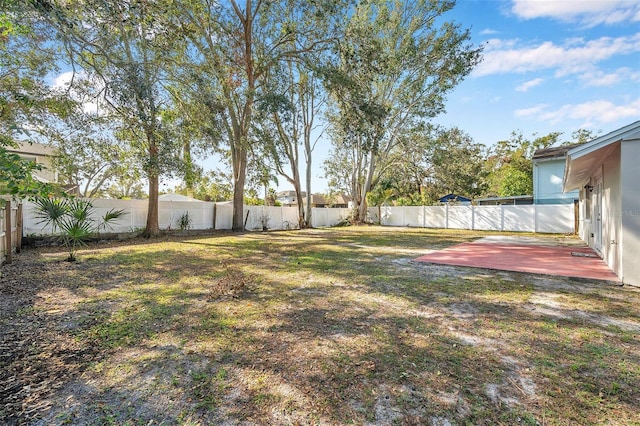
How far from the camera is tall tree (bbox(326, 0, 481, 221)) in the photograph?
9.77 meters

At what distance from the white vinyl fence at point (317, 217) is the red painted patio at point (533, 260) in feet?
23.0

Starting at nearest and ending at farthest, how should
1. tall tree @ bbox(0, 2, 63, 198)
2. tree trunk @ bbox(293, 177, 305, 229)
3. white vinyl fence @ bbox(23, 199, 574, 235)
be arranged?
tall tree @ bbox(0, 2, 63, 198) < white vinyl fence @ bbox(23, 199, 574, 235) < tree trunk @ bbox(293, 177, 305, 229)

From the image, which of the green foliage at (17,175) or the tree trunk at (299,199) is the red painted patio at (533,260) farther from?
the tree trunk at (299,199)

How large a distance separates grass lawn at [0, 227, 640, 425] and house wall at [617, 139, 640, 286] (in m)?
0.42

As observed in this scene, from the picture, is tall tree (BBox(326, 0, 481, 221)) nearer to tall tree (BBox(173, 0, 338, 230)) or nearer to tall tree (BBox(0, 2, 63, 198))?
tall tree (BBox(173, 0, 338, 230))

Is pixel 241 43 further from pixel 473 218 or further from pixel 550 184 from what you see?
pixel 550 184

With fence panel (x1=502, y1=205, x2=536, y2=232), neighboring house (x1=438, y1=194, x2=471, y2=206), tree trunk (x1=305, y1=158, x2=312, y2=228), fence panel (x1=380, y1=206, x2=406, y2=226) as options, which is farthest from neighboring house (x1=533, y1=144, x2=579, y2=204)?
tree trunk (x1=305, y1=158, x2=312, y2=228)

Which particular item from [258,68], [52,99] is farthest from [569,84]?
[52,99]

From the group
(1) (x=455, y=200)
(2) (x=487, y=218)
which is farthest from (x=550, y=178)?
(1) (x=455, y=200)

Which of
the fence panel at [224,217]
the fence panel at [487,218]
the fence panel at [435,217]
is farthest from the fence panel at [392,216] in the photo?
the fence panel at [224,217]

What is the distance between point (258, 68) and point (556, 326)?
12.1 m

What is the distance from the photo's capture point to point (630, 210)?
14.8 ft

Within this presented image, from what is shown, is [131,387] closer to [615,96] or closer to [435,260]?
[435,260]

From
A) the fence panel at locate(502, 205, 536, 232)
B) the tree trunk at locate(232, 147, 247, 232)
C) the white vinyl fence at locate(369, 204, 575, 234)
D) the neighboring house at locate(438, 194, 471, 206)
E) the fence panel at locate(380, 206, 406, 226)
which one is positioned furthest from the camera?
the neighboring house at locate(438, 194, 471, 206)
